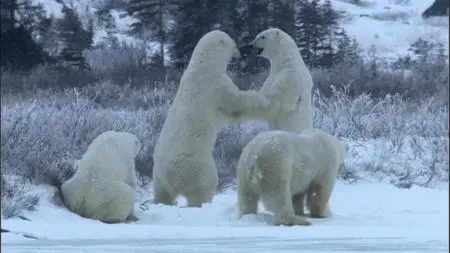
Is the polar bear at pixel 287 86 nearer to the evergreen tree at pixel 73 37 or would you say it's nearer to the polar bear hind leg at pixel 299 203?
the polar bear hind leg at pixel 299 203

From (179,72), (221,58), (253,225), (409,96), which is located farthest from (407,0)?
(253,225)

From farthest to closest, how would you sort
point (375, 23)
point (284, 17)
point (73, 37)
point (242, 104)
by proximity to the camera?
1. point (375, 23)
2. point (284, 17)
3. point (73, 37)
4. point (242, 104)

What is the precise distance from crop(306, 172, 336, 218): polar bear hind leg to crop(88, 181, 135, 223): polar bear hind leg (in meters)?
1.22

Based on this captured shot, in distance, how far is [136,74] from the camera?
15.3 metres

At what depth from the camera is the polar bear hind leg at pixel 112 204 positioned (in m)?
4.58

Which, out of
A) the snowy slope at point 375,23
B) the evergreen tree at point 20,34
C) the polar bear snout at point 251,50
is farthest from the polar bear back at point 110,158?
the snowy slope at point 375,23

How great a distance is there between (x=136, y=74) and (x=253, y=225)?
36.8 ft

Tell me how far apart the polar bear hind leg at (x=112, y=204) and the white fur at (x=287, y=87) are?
4.87 feet

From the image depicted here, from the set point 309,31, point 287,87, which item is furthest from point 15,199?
point 309,31

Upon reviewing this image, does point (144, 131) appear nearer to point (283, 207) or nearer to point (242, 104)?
point (242, 104)

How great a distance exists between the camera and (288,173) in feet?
14.6

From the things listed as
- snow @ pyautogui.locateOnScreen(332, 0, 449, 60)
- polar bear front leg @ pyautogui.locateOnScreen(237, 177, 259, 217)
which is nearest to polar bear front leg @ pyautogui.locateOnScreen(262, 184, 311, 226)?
polar bear front leg @ pyautogui.locateOnScreen(237, 177, 259, 217)

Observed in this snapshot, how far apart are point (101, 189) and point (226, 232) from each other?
1119 mm

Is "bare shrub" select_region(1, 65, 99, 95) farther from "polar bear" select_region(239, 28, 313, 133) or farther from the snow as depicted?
the snow
